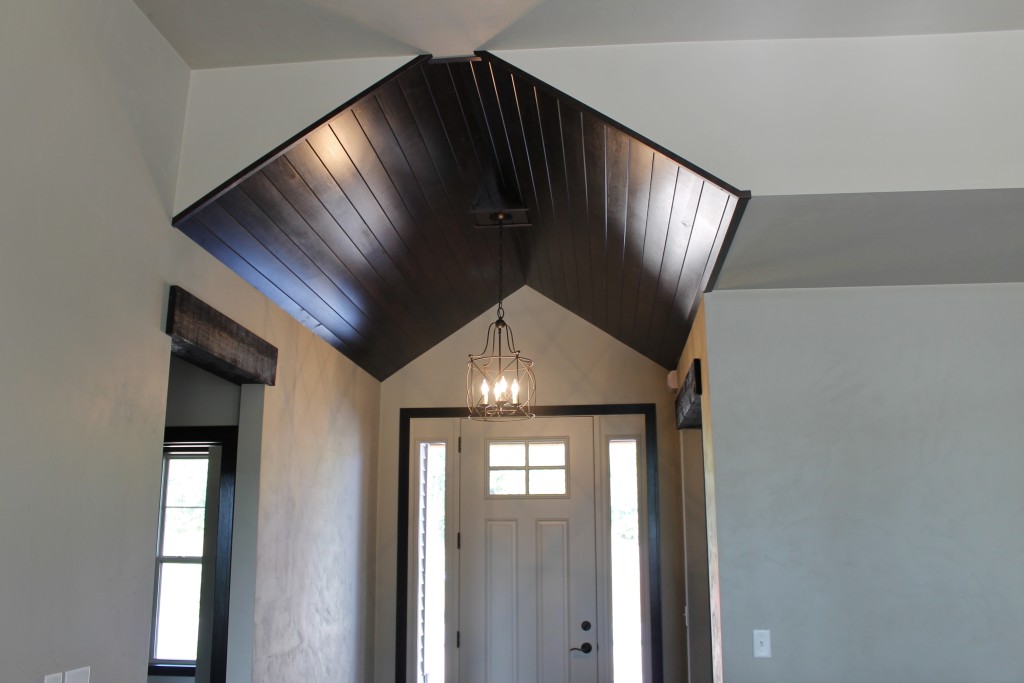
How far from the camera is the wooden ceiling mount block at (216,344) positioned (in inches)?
118

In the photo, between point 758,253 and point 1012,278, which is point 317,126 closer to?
point 758,253

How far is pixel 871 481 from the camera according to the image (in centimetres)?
341

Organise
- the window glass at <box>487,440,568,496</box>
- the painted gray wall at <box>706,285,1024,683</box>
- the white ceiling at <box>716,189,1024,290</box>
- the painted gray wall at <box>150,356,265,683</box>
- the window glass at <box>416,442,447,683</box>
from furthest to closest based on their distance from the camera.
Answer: the window glass at <box>487,440,568,496</box>, the window glass at <box>416,442,447,683</box>, the painted gray wall at <box>150,356,265,683</box>, the painted gray wall at <box>706,285,1024,683</box>, the white ceiling at <box>716,189,1024,290</box>

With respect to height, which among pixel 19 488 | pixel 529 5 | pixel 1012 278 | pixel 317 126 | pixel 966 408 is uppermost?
pixel 529 5

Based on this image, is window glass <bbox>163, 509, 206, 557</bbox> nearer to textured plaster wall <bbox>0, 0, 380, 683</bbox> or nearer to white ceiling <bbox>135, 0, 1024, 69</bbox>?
textured plaster wall <bbox>0, 0, 380, 683</bbox>

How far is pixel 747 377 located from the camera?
11.6 ft

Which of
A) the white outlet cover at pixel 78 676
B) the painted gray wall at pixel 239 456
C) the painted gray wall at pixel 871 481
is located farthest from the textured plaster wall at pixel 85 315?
the painted gray wall at pixel 871 481

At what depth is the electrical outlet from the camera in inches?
130

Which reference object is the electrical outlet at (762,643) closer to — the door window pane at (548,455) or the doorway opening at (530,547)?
the doorway opening at (530,547)

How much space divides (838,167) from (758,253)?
48 centimetres

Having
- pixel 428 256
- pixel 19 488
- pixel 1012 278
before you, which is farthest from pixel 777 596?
pixel 19 488

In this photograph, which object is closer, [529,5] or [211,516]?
[529,5]

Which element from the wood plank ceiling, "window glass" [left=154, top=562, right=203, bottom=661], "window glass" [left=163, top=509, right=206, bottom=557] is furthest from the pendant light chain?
"window glass" [left=154, top=562, right=203, bottom=661]

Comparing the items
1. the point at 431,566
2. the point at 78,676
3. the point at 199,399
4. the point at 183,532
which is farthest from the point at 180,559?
the point at 78,676
